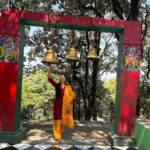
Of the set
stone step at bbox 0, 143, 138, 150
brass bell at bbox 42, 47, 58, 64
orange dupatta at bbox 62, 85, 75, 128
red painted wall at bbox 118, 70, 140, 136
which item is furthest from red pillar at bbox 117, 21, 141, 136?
brass bell at bbox 42, 47, 58, 64

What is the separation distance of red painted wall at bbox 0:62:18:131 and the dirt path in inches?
29.2

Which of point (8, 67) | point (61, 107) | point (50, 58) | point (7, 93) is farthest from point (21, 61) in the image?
point (61, 107)

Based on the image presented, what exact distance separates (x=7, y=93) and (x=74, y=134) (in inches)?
107

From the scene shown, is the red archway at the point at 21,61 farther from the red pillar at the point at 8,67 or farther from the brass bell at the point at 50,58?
the brass bell at the point at 50,58

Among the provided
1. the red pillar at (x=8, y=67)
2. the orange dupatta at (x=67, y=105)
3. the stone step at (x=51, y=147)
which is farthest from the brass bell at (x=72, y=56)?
the stone step at (x=51, y=147)

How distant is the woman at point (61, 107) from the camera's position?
1023 centimetres

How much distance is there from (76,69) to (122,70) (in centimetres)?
1290

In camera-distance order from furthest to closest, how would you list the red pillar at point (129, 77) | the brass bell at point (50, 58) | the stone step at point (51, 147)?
the red pillar at point (129, 77), the brass bell at point (50, 58), the stone step at point (51, 147)

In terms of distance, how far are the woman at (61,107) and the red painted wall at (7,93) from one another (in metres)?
1.11

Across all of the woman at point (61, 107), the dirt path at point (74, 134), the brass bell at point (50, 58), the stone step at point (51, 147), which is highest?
the brass bell at point (50, 58)

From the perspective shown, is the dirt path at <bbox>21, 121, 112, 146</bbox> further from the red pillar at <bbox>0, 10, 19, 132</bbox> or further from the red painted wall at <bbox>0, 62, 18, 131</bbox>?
the red pillar at <bbox>0, 10, 19, 132</bbox>

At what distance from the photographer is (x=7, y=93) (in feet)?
32.3

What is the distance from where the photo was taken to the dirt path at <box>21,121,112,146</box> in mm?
10295

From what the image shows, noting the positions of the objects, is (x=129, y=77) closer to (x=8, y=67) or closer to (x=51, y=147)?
(x=51, y=147)
